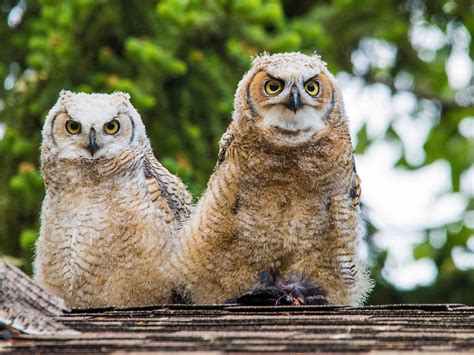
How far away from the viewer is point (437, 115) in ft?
42.0

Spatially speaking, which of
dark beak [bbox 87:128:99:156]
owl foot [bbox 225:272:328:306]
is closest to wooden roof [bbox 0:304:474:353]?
owl foot [bbox 225:272:328:306]

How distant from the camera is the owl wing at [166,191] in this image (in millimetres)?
5570

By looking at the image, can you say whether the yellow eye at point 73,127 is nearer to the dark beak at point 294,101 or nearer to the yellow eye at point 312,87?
the dark beak at point 294,101

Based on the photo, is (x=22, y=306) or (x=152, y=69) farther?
(x=152, y=69)

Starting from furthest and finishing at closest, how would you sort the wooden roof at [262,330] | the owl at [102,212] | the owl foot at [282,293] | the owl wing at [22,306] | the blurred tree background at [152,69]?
the blurred tree background at [152,69] → the owl at [102,212] → the owl foot at [282,293] → the owl wing at [22,306] → the wooden roof at [262,330]

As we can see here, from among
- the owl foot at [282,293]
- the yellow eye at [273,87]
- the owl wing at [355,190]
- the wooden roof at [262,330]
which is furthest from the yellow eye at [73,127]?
the wooden roof at [262,330]

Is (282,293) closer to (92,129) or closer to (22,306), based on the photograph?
(92,129)

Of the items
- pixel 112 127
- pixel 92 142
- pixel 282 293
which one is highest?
pixel 112 127

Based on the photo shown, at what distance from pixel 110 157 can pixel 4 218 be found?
134 inches

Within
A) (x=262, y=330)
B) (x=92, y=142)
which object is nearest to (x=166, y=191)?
(x=92, y=142)

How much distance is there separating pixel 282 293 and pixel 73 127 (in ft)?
5.10

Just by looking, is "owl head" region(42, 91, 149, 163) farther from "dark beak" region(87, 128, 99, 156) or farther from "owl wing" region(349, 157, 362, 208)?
"owl wing" region(349, 157, 362, 208)

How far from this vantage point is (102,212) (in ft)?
17.6

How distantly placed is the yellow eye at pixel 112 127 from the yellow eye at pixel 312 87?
1029mm
